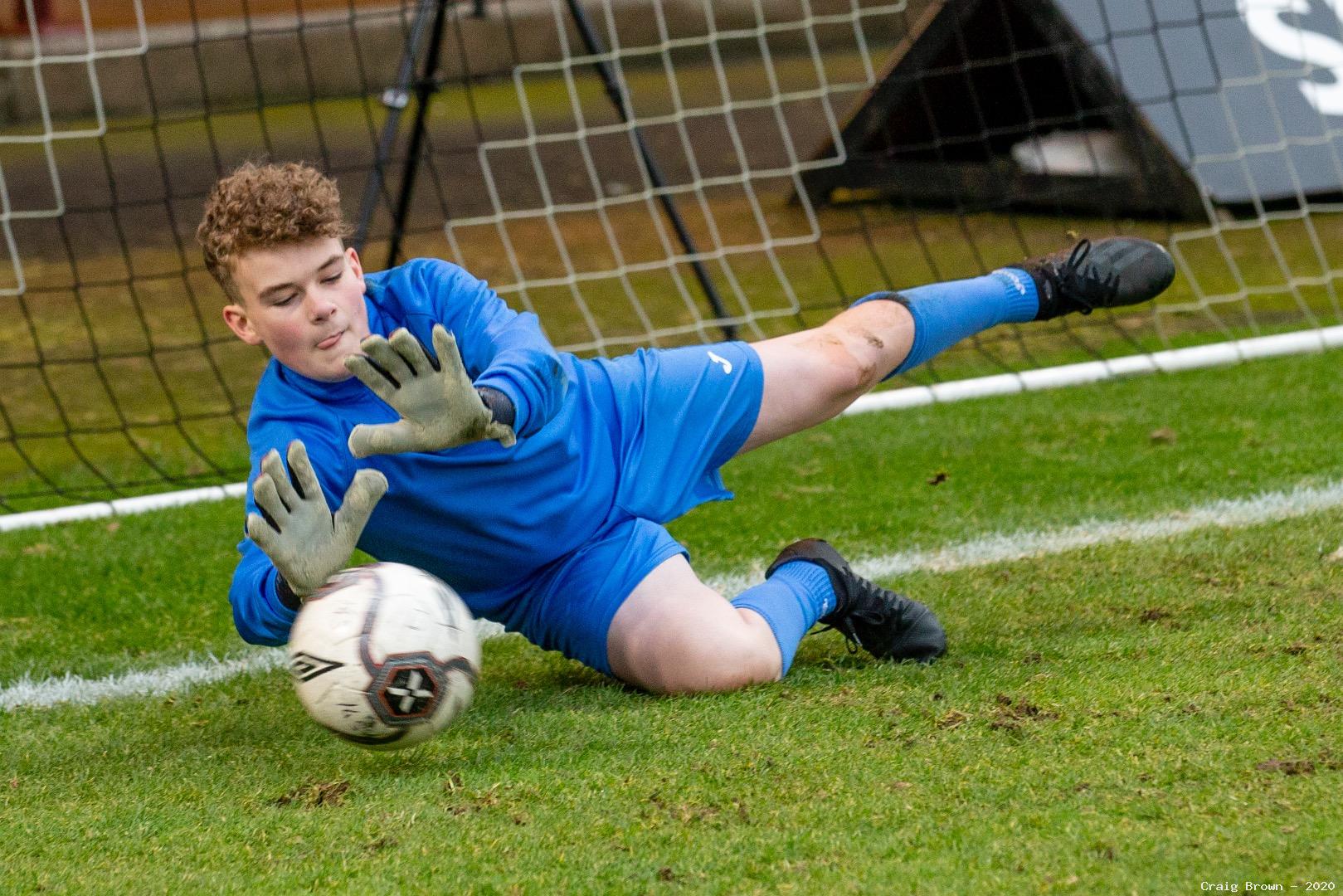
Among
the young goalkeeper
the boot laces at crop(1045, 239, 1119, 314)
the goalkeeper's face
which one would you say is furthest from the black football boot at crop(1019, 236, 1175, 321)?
the goalkeeper's face

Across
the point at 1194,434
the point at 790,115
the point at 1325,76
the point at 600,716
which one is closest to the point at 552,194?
the point at 790,115

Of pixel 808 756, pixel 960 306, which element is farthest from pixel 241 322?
pixel 960 306

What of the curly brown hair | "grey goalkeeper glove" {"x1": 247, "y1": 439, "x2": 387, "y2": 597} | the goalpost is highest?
the curly brown hair

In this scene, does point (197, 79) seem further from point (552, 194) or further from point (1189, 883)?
point (1189, 883)

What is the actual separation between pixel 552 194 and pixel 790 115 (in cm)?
408

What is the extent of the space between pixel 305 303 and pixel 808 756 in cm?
124

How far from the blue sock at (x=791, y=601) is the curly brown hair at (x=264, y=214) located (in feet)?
3.66

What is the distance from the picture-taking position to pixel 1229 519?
13.4ft

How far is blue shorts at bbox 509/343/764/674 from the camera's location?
3.12m

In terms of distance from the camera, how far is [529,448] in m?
3.05

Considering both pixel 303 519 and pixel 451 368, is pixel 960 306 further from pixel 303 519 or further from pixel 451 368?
pixel 303 519

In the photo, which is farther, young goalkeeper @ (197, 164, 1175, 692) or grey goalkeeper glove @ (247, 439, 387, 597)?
young goalkeeper @ (197, 164, 1175, 692)

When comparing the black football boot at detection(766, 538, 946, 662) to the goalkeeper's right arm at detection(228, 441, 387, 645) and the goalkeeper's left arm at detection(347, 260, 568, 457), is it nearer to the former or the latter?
the goalkeeper's left arm at detection(347, 260, 568, 457)

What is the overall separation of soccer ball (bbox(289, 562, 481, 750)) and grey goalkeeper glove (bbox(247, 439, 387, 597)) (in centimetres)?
5
